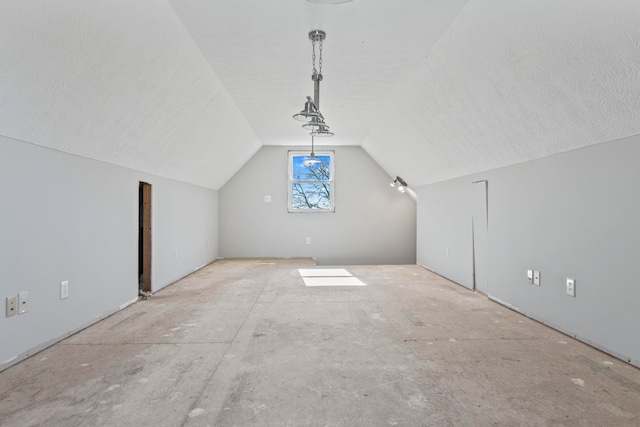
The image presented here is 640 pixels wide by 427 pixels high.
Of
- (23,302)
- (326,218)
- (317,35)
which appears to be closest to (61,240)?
(23,302)

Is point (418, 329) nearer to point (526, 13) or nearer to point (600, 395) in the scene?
point (600, 395)

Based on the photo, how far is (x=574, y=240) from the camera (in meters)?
2.57

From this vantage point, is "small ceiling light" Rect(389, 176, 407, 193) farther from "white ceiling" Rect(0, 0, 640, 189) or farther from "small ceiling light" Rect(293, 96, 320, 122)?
"small ceiling light" Rect(293, 96, 320, 122)

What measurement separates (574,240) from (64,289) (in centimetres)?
374

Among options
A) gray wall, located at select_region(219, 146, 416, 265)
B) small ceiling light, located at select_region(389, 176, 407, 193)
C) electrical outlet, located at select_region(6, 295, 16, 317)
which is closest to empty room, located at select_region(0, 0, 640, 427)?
electrical outlet, located at select_region(6, 295, 16, 317)

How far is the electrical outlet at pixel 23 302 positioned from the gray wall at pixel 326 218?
4673 millimetres

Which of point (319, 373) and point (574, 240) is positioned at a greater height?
point (574, 240)

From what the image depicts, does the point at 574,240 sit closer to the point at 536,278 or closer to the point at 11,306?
the point at 536,278

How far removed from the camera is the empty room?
170cm

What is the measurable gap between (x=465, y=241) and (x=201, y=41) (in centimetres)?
368

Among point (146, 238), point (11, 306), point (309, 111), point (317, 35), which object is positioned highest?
point (317, 35)

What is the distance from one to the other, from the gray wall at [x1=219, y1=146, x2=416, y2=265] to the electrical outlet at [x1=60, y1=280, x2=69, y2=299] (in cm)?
429

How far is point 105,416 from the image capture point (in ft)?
5.10

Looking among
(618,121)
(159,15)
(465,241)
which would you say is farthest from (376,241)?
(159,15)
